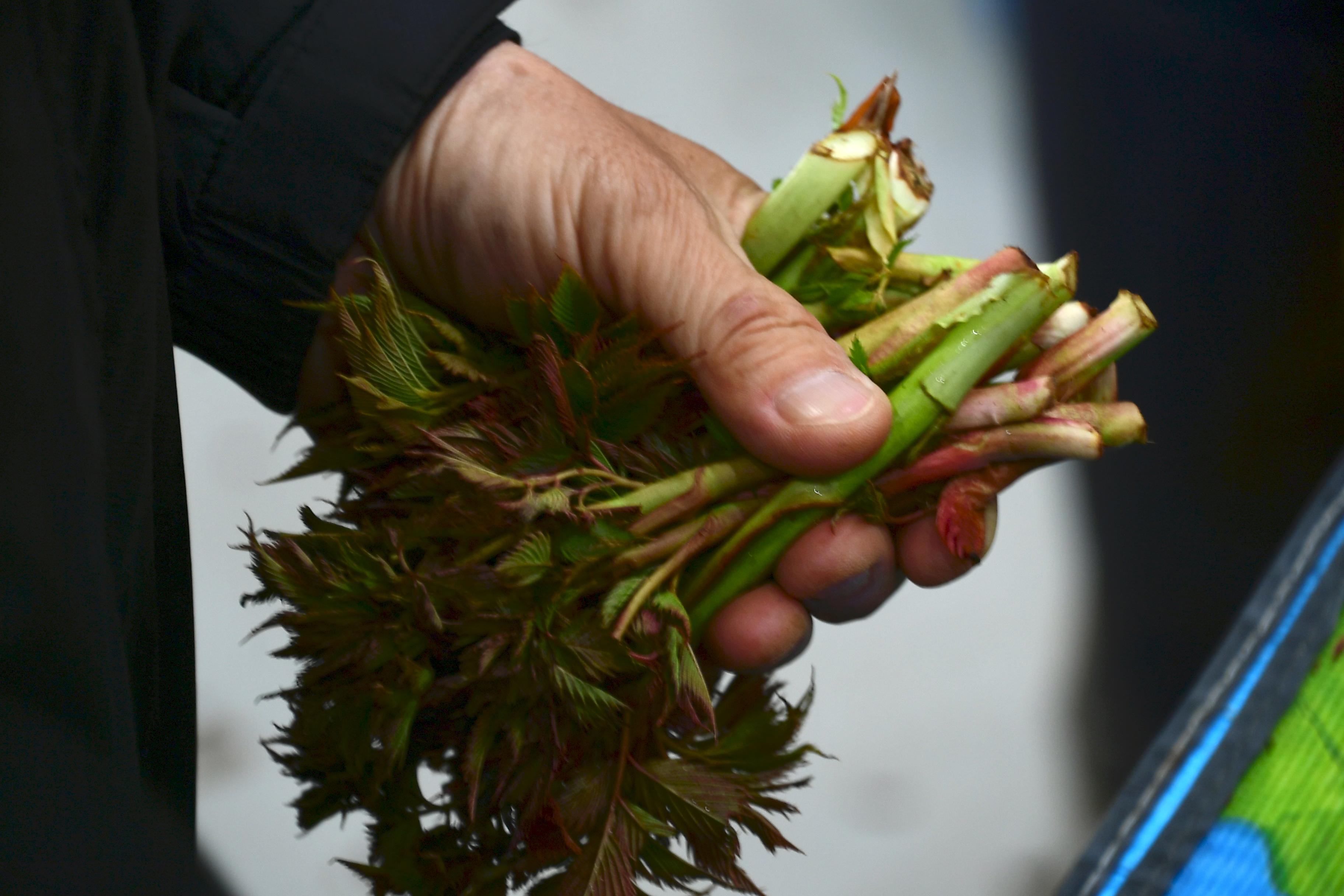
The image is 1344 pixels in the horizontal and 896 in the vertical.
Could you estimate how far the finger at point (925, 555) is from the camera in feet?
2.53

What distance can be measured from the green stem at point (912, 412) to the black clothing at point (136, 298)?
0.35 meters

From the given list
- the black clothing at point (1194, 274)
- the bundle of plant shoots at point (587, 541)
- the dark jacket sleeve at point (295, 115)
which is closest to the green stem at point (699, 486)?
the bundle of plant shoots at point (587, 541)

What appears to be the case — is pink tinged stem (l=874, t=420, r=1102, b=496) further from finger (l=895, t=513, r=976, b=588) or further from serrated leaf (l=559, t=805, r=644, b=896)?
serrated leaf (l=559, t=805, r=644, b=896)

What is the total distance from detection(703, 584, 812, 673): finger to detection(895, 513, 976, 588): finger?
0.09 m

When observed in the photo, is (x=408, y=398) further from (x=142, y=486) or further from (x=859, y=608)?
(x=859, y=608)

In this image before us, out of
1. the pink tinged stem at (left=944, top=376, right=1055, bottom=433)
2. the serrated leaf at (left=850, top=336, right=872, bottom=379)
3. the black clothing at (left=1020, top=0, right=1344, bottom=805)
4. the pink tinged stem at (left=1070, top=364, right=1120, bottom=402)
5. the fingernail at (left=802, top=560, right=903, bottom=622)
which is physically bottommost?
the fingernail at (left=802, top=560, right=903, bottom=622)

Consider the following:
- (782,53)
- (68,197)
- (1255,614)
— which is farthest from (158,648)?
(782,53)

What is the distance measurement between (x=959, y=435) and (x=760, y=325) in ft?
0.54

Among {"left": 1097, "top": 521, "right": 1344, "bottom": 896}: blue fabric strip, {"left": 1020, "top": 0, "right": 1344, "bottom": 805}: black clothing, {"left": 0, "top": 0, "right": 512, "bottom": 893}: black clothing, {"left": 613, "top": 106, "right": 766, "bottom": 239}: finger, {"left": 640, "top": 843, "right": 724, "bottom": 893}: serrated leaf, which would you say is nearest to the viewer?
{"left": 0, "top": 0, "right": 512, "bottom": 893}: black clothing

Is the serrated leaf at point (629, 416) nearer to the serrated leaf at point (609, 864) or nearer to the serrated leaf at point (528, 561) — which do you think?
the serrated leaf at point (528, 561)

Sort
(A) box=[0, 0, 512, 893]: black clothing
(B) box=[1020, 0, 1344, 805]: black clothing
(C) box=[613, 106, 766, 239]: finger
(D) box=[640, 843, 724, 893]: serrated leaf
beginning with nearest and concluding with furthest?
(A) box=[0, 0, 512, 893]: black clothing → (D) box=[640, 843, 724, 893]: serrated leaf → (C) box=[613, 106, 766, 239]: finger → (B) box=[1020, 0, 1344, 805]: black clothing

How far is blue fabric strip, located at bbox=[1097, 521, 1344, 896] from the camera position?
1.86 ft

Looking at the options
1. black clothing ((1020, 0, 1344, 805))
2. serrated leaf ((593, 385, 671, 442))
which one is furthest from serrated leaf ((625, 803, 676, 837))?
black clothing ((1020, 0, 1344, 805))

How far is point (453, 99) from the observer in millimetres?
785
